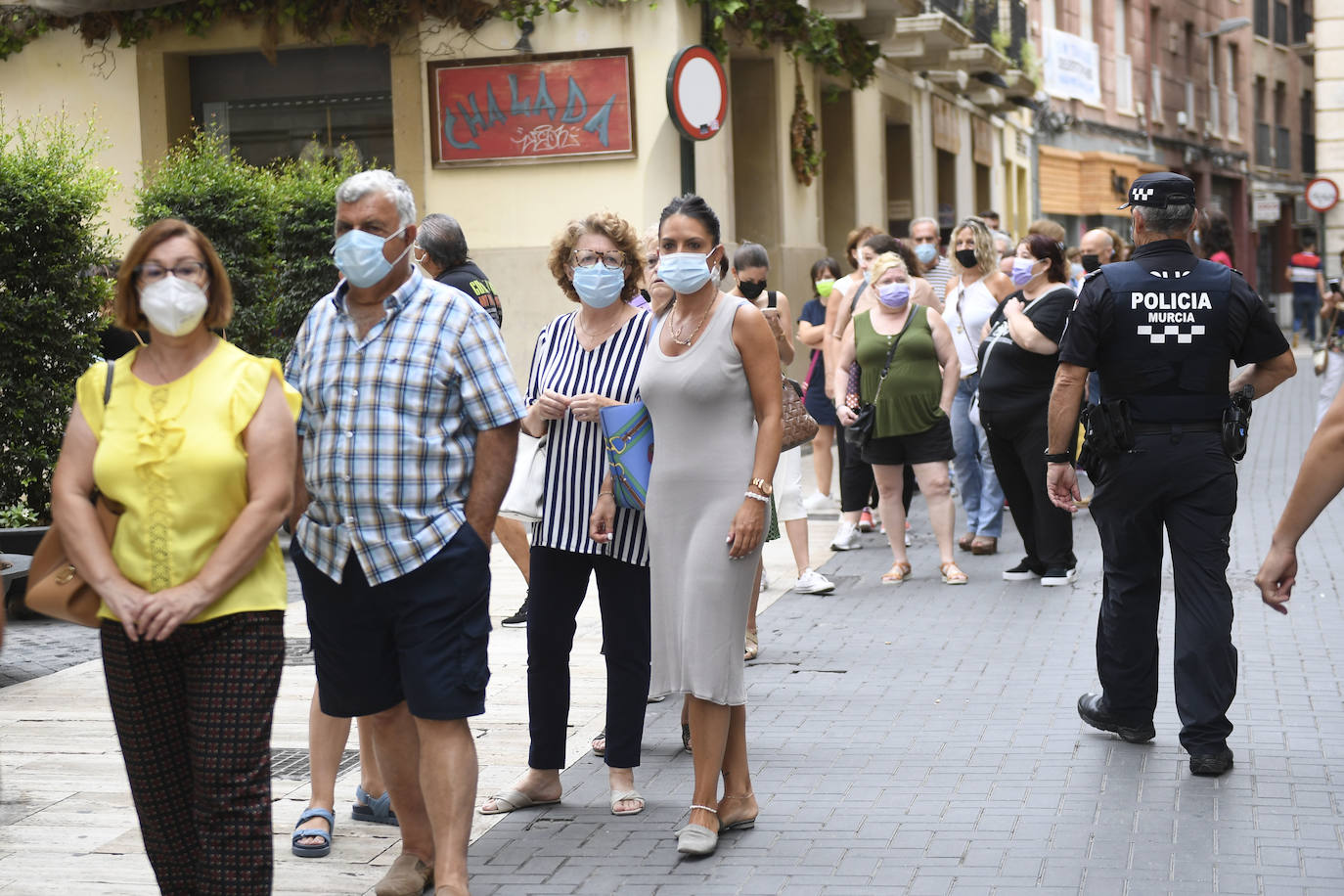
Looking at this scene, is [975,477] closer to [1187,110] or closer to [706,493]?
[706,493]

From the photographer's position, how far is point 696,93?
1320 cm

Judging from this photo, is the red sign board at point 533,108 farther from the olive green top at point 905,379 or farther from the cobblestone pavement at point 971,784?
the cobblestone pavement at point 971,784

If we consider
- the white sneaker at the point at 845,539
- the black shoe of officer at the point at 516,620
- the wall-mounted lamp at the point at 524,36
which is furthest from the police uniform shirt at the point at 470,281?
the wall-mounted lamp at the point at 524,36

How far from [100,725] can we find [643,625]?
2.60 meters

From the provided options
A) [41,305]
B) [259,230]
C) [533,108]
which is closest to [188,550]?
[41,305]

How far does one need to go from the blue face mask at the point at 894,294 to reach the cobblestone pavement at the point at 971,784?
2.10 m

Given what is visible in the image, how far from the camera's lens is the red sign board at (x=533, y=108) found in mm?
16062

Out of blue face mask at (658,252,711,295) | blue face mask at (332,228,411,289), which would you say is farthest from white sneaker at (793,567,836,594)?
blue face mask at (332,228,411,289)

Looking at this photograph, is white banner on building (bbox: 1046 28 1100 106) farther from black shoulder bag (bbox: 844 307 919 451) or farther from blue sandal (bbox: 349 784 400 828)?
blue sandal (bbox: 349 784 400 828)

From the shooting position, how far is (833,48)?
65.3 feet

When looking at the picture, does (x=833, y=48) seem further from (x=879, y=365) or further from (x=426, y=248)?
(x=426, y=248)

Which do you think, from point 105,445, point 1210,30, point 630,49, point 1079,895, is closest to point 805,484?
point 630,49

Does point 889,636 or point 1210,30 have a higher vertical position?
point 1210,30

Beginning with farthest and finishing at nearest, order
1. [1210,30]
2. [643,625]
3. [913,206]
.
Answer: [1210,30] → [913,206] → [643,625]
